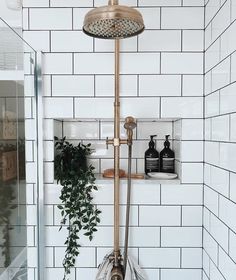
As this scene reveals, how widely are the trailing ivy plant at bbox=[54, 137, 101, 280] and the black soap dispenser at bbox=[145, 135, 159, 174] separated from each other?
0.27 meters

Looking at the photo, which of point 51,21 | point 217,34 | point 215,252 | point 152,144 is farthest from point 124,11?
point 215,252

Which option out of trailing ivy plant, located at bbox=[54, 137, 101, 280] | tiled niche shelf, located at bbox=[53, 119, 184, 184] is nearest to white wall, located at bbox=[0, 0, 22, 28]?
tiled niche shelf, located at bbox=[53, 119, 184, 184]

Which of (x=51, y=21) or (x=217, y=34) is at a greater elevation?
(x=51, y=21)

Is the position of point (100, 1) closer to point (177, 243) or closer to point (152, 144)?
point (152, 144)

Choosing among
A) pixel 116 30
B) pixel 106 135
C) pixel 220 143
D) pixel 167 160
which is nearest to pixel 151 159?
pixel 167 160

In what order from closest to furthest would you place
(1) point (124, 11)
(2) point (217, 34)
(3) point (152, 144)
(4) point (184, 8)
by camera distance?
(1) point (124, 11) < (2) point (217, 34) < (4) point (184, 8) < (3) point (152, 144)

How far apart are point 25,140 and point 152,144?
56cm

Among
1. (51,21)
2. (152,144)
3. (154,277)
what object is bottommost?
(154,277)

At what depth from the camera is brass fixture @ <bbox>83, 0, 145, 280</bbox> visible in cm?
72

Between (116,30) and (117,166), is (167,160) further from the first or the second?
(116,30)

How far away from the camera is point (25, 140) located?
3.79 ft

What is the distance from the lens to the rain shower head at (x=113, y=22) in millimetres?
718

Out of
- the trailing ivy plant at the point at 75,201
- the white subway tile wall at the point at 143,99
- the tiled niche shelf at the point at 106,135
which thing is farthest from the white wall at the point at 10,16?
the trailing ivy plant at the point at 75,201

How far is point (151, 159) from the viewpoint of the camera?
1257 millimetres
